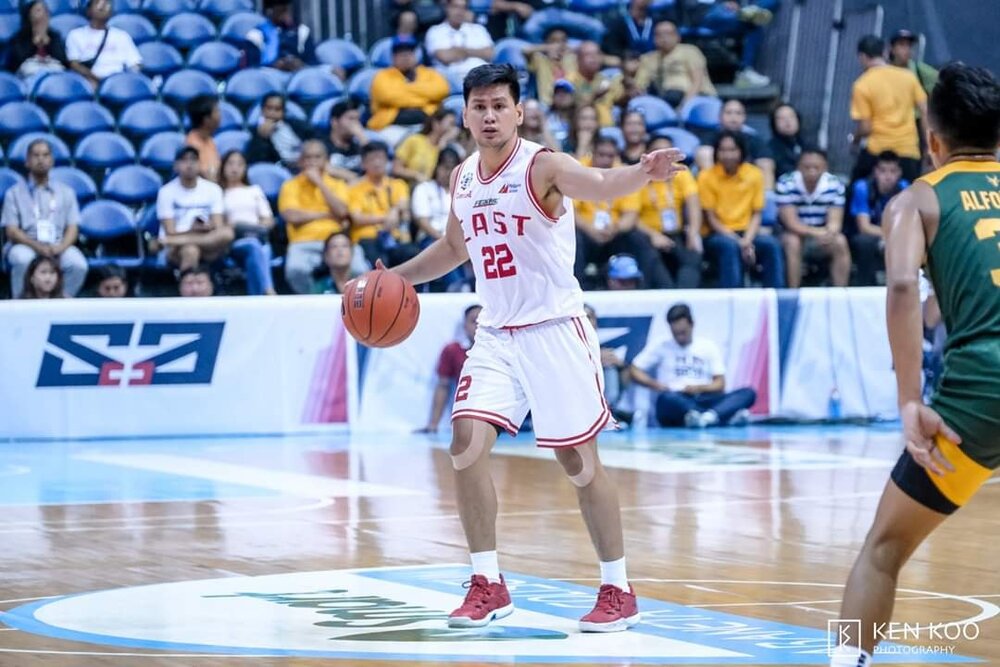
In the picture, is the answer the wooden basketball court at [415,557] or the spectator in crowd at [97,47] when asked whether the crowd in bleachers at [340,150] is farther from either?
the wooden basketball court at [415,557]

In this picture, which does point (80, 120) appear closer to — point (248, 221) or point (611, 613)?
point (248, 221)

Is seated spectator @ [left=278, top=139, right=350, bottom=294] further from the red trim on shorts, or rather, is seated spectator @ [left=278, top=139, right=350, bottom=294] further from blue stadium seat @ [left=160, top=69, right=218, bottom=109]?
the red trim on shorts

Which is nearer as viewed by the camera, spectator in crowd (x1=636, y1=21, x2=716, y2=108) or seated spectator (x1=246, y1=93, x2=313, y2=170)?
seated spectator (x1=246, y1=93, x2=313, y2=170)

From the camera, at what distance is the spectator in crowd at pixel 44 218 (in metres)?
14.4

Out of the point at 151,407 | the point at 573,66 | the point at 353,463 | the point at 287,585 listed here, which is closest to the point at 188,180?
the point at 151,407

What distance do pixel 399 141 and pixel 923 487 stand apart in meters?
12.6

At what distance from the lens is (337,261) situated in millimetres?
14727

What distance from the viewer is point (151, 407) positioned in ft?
45.9

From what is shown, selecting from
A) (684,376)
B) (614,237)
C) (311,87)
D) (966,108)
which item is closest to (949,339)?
(966,108)

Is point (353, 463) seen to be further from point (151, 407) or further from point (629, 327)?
point (629, 327)

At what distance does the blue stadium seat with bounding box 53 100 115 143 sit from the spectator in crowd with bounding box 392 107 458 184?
9.35 ft

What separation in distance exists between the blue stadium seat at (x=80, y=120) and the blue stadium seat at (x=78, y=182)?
0.81 m

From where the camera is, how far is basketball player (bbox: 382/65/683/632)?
244 inches

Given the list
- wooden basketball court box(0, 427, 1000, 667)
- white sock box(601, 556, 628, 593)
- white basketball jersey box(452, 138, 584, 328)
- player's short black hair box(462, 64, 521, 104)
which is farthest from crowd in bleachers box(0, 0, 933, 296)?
white sock box(601, 556, 628, 593)
